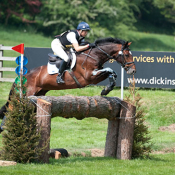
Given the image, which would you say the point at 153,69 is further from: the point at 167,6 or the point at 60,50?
the point at 167,6

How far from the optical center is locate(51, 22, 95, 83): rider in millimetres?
10031

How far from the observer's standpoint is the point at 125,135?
8.60m

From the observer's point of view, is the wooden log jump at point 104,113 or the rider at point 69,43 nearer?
the wooden log jump at point 104,113

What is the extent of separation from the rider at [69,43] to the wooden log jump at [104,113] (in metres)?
1.99

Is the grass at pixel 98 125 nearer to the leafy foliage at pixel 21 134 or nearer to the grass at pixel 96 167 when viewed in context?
the grass at pixel 96 167

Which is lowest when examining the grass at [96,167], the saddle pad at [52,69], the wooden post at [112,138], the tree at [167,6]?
the grass at [96,167]

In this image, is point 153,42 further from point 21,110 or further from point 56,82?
point 21,110

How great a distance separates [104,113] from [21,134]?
1.79m

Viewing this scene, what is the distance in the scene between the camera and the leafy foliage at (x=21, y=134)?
7461 mm

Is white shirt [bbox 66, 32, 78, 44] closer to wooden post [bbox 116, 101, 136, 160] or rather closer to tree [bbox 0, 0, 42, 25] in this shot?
wooden post [bbox 116, 101, 136, 160]

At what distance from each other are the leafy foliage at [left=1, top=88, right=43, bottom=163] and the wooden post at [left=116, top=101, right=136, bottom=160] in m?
1.81

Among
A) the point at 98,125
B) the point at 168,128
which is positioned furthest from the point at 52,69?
the point at 168,128

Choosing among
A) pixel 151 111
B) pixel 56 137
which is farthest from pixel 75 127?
pixel 151 111

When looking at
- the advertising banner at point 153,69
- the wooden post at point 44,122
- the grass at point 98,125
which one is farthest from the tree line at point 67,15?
the wooden post at point 44,122
